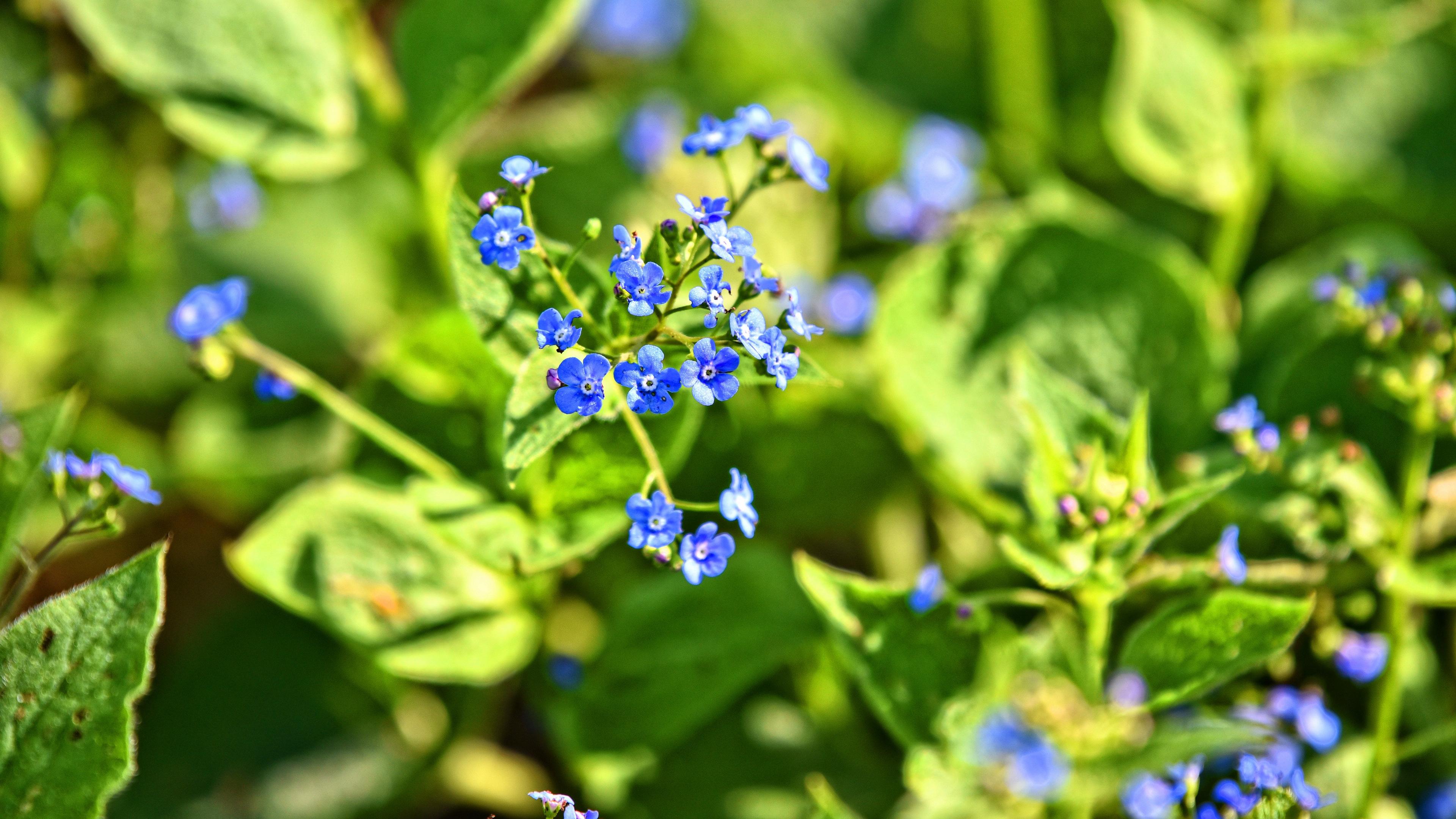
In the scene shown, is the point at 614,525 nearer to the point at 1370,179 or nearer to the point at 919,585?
the point at 919,585

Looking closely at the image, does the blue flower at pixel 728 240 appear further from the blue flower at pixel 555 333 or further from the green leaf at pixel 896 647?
the green leaf at pixel 896 647

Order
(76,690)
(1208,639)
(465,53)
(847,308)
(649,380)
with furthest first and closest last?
1. (847,308)
2. (465,53)
3. (1208,639)
4. (76,690)
5. (649,380)

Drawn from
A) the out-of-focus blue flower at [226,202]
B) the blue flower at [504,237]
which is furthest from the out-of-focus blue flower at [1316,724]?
the out-of-focus blue flower at [226,202]

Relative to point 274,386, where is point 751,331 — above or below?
above

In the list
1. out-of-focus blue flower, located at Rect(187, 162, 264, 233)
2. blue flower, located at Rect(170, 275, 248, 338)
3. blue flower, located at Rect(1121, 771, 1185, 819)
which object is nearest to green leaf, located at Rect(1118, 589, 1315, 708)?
blue flower, located at Rect(1121, 771, 1185, 819)

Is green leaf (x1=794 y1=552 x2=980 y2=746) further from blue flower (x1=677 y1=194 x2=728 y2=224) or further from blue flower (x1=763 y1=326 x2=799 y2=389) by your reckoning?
blue flower (x1=677 y1=194 x2=728 y2=224)

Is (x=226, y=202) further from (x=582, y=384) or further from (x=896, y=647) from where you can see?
(x=896, y=647)

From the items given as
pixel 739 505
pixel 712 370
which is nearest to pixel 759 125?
pixel 712 370
